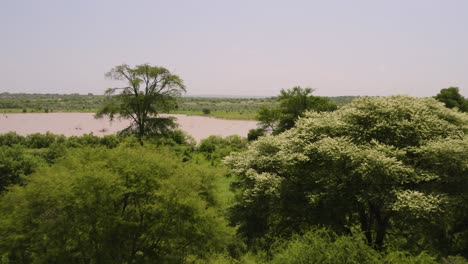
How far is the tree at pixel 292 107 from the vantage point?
4634cm

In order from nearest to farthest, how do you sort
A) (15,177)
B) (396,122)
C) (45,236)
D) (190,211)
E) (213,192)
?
(45,236), (190,211), (396,122), (213,192), (15,177)

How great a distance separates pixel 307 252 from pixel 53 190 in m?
9.17

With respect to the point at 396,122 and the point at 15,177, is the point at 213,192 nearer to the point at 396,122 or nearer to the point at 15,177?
the point at 396,122

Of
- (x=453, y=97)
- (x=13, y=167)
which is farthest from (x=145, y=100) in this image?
(x=453, y=97)

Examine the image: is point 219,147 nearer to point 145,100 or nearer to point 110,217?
point 145,100

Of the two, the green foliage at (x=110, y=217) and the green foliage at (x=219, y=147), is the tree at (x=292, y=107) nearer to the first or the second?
the green foliage at (x=219, y=147)

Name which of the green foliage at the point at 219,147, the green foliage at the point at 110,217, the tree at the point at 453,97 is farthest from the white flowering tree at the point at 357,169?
the tree at the point at 453,97

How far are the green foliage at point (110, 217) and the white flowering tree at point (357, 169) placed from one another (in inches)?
121

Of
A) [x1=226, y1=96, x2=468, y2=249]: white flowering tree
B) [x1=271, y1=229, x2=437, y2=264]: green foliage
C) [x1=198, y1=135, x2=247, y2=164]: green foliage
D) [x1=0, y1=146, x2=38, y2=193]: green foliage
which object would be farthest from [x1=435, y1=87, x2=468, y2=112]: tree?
[x1=0, y1=146, x2=38, y2=193]: green foliage

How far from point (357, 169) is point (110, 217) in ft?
30.6

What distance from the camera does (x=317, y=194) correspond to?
53.8 ft

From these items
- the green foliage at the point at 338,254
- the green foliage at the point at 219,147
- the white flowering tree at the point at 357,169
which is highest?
the white flowering tree at the point at 357,169

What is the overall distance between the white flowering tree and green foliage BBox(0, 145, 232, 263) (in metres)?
3.07

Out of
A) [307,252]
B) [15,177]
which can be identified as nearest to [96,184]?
[307,252]
